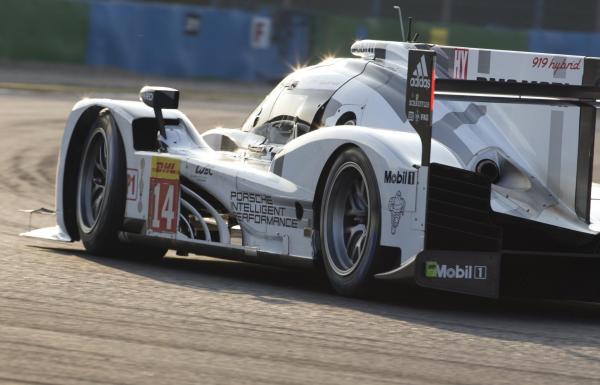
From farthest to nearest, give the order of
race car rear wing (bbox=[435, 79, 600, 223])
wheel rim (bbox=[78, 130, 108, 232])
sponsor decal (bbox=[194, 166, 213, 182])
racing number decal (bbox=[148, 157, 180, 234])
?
wheel rim (bbox=[78, 130, 108, 232])
racing number decal (bbox=[148, 157, 180, 234])
sponsor decal (bbox=[194, 166, 213, 182])
race car rear wing (bbox=[435, 79, 600, 223])

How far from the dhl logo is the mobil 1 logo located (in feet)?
7.69

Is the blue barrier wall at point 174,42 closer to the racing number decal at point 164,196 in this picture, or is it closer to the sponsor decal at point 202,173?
the racing number decal at point 164,196

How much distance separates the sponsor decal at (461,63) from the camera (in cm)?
817

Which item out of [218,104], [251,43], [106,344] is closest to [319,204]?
[106,344]

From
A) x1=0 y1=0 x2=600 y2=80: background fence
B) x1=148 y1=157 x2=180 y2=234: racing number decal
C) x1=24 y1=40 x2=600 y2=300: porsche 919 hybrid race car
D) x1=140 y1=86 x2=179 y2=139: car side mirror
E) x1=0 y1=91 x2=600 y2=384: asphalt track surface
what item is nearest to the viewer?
x1=0 y1=91 x2=600 y2=384: asphalt track surface

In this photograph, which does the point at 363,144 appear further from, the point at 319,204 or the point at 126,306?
the point at 126,306

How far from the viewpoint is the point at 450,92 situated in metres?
8.06

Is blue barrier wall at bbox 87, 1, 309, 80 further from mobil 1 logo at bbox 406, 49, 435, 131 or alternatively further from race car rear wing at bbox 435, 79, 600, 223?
mobil 1 logo at bbox 406, 49, 435, 131

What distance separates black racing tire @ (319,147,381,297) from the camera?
302 inches

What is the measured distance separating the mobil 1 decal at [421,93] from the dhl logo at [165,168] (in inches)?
92.3

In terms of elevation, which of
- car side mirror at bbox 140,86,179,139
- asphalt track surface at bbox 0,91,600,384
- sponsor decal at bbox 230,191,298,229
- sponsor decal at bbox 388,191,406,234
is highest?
car side mirror at bbox 140,86,179,139

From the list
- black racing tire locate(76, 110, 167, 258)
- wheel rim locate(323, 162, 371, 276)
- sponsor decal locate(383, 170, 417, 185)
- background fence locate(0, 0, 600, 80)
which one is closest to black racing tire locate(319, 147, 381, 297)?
wheel rim locate(323, 162, 371, 276)

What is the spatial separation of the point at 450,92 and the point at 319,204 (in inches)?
Answer: 39.8

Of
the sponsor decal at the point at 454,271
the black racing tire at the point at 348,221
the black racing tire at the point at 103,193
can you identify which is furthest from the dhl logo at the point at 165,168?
the sponsor decal at the point at 454,271
